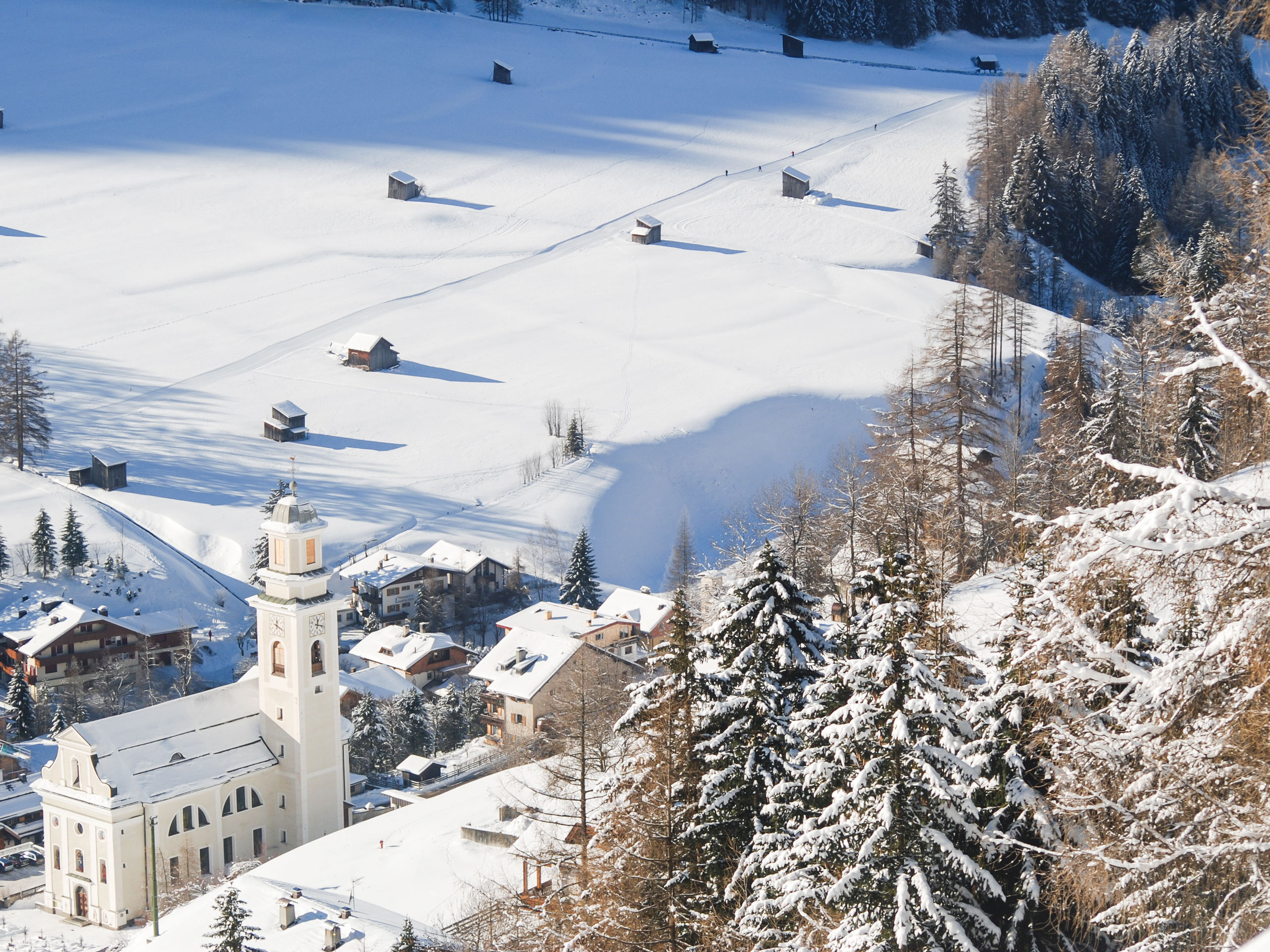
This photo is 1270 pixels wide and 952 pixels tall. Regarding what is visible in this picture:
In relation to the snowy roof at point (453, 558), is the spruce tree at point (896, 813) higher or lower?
higher

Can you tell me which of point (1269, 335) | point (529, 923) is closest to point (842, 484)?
point (529, 923)

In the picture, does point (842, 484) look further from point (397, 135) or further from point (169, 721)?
point (397, 135)

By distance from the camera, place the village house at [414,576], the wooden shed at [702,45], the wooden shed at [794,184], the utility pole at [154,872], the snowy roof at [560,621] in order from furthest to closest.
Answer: the wooden shed at [702,45], the wooden shed at [794,184], the village house at [414,576], the snowy roof at [560,621], the utility pole at [154,872]

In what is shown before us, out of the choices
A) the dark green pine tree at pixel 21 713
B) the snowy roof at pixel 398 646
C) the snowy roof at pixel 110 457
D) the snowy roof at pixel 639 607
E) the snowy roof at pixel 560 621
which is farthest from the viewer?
the snowy roof at pixel 110 457

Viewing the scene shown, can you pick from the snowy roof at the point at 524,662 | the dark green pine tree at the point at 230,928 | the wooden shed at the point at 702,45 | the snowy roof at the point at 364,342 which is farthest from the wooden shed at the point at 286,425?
the wooden shed at the point at 702,45

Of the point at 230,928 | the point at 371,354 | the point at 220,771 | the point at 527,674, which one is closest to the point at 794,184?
the point at 371,354

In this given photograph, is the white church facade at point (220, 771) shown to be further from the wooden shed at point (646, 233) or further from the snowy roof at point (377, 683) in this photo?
the wooden shed at point (646, 233)
